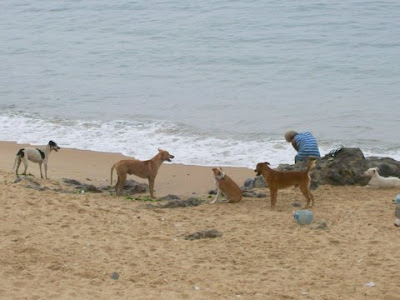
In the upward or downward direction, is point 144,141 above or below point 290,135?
below

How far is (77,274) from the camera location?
855 cm

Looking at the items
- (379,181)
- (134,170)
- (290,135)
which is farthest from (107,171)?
(379,181)

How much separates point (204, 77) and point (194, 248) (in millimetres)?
15516

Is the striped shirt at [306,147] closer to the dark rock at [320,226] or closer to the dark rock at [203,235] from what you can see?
the dark rock at [320,226]

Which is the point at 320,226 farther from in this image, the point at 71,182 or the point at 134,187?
the point at 71,182

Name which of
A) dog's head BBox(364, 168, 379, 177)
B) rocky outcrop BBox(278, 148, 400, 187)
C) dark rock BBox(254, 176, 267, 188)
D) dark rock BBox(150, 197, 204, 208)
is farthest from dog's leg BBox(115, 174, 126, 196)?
dog's head BBox(364, 168, 379, 177)

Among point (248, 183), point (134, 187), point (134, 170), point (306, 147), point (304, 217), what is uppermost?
point (306, 147)

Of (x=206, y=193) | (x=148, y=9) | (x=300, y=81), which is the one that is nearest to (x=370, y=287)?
(x=206, y=193)

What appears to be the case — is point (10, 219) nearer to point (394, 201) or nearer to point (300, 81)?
point (394, 201)

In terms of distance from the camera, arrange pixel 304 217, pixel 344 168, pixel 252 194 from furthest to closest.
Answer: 1. pixel 344 168
2. pixel 252 194
3. pixel 304 217

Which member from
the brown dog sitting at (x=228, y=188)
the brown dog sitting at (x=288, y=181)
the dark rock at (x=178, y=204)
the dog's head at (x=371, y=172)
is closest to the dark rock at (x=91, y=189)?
the dark rock at (x=178, y=204)

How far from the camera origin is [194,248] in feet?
30.9

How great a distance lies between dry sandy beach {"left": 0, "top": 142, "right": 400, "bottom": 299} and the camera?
8.21m

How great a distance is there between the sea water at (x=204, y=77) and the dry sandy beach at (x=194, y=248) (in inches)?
187
